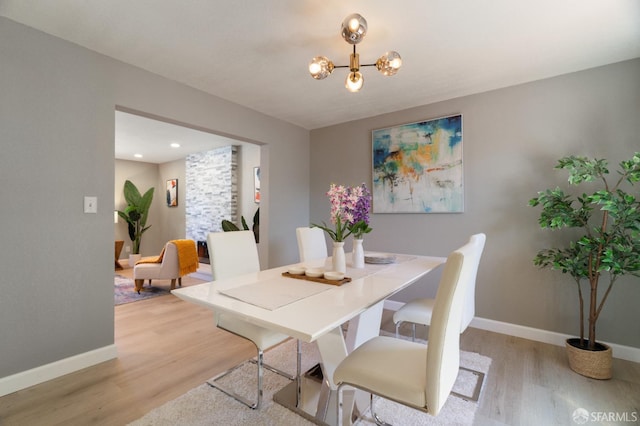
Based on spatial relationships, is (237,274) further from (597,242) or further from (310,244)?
(597,242)

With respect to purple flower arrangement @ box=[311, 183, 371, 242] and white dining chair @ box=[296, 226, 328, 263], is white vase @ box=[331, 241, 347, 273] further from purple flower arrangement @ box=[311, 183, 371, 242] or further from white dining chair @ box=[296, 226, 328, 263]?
white dining chair @ box=[296, 226, 328, 263]

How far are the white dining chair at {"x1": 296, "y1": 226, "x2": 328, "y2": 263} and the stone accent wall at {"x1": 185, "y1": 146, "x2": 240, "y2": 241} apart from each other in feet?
9.34

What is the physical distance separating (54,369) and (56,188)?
122 cm

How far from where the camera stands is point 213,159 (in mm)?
5508

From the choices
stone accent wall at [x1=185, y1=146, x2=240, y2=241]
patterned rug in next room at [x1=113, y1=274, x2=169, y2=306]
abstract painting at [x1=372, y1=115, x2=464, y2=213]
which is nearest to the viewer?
abstract painting at [x1=372, y1=115, x2=464, y2=213]

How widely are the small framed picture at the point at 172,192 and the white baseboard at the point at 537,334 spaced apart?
6068 millimetres

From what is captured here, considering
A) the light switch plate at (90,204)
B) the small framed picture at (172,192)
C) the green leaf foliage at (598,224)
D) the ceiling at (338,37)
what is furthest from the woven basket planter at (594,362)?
the small framed picture at (172,192)

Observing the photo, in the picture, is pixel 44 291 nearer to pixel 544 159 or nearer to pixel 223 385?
pixel 223 385

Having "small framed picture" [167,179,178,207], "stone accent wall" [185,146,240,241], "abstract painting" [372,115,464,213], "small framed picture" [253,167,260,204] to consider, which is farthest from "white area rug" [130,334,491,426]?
"small framed picture" [167,179,178,207]

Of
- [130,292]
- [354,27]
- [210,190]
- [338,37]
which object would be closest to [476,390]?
[354,27]

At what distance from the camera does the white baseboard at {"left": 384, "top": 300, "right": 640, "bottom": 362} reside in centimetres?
224

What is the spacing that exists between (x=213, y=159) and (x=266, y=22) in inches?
159

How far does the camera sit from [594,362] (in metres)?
1.97

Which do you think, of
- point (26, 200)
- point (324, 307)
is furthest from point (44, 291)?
point (324, 307)
